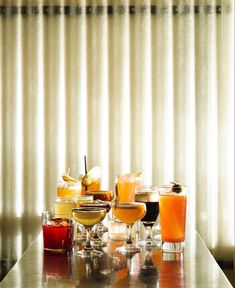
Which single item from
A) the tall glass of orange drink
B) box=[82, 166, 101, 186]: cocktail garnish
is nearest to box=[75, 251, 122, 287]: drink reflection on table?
the tall glass of orange drink

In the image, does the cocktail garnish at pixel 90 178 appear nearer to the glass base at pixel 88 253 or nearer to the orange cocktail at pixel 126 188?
the orange cocktail at pixel 126 188

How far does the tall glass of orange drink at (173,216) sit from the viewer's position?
214 centimetres

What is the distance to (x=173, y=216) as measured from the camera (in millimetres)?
2148

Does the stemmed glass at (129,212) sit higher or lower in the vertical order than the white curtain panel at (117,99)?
lower

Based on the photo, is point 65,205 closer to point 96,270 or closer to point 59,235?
point 59,235

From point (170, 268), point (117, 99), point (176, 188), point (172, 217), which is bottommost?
point (170, 268)

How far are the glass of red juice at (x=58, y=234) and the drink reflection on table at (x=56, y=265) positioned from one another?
34 millimetres

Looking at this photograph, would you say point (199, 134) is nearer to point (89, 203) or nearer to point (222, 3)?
point (222, 3)

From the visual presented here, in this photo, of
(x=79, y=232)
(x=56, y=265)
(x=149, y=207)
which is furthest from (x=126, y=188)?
(x=56, y=265)

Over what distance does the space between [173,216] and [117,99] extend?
229cm

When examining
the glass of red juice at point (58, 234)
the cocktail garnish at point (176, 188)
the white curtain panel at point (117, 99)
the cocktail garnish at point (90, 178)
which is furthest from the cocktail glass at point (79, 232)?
the white curtain panel at point (117, 99)

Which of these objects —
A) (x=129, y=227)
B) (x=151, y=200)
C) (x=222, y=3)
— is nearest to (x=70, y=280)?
(x=129, y=227)

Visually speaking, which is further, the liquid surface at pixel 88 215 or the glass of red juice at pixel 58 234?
the glass of red juice at pixel 58 234

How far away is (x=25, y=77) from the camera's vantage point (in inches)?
172
